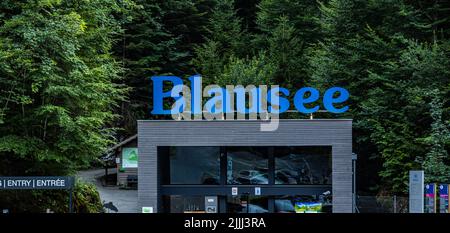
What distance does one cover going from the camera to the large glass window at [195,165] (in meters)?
23.8

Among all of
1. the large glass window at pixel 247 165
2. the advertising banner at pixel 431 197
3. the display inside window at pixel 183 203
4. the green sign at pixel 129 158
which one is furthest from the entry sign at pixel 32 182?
the green sign at pixel 129 158

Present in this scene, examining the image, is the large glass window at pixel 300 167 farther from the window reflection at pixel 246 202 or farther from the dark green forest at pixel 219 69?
the dark green forest at pixel 219 69

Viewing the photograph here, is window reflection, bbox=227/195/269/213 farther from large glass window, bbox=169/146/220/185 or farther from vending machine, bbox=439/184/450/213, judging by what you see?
vending machine, bbox=439/184/450/213

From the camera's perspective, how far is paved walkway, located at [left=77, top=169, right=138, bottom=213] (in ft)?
96.3

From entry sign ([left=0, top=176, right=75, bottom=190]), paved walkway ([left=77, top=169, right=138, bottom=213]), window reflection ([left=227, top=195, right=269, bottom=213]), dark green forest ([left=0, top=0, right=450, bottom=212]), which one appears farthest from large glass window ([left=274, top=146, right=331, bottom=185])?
entry sign ([left=0, top=176, right=75, bottom=190])

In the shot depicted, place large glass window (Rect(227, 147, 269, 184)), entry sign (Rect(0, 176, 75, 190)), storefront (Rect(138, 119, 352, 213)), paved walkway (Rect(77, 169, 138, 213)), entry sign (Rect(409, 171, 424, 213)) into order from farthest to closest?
paved walkway (Rect(77, 169, 138, 213))
large glass window (Rect(227, 147, 269, 184))
storefront (Rect(138, 119, 352, 213))
entry sign (Rect(409, 171, 424, 213))
entry sign (Rect(0, 176, 75, 190))

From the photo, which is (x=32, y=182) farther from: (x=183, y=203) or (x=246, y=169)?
(x=246, y=169)

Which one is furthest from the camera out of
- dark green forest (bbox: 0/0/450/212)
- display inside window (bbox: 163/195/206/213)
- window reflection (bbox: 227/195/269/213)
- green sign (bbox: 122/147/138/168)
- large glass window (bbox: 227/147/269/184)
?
green sign (bbox: 122/147/138/168)

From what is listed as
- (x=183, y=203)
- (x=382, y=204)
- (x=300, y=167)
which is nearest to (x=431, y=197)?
(x=382, y=204)

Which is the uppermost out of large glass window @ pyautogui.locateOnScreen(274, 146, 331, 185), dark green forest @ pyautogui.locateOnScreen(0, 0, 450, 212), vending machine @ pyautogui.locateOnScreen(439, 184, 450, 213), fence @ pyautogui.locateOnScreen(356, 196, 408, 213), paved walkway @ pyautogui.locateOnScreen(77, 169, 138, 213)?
dark green forest @ pyautogui.locateOnScreen(0, 0, 450, 212)

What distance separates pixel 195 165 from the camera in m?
24.1

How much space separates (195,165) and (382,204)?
26.9 feet

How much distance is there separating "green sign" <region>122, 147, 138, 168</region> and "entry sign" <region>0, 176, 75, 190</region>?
1084 inches

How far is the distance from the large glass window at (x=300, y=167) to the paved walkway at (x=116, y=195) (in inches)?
308
